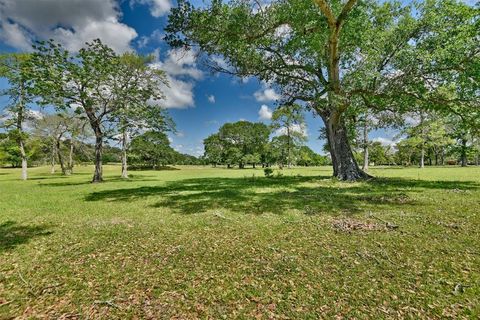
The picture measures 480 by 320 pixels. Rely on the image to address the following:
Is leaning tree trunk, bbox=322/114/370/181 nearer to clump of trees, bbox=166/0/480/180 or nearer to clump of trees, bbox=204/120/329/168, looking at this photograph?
clump of trees, bbox=166/0/480/180

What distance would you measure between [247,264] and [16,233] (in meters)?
7.04

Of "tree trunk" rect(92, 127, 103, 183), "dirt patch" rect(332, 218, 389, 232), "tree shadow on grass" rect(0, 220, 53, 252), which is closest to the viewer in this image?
"tree shadow on grass" rect(0, 220, 53, 252)

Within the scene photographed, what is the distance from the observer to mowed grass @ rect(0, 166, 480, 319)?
11.8 ft

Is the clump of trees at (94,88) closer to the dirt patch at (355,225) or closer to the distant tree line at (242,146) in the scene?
the dirt patch at (355,225)

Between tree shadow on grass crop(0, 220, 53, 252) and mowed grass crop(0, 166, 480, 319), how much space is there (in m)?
0.05

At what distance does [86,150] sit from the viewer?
3938 cm

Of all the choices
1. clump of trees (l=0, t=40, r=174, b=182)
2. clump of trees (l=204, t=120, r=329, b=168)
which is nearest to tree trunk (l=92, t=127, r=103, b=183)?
clump of trees (l=0, t=40, r=174, b=182)

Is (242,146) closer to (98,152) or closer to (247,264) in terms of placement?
(98,152)

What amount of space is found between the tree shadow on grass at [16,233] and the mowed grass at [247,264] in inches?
1.9

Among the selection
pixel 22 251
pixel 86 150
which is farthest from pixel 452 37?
pixel 86 150

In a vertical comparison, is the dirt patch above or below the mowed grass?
above

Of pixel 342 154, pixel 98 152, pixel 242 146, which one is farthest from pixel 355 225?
pixel 242 146

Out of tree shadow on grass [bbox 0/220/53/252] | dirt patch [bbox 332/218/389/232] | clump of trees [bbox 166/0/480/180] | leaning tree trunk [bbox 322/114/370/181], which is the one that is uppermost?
clump of trees [bbox 166/0/480/180]

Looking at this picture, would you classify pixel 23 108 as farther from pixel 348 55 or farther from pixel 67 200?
pixel 348 55
